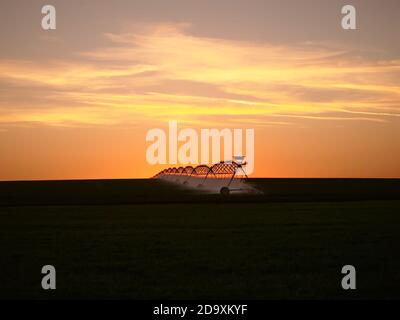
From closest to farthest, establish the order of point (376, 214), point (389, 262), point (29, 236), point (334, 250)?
point (389, 262) < point (334, 250) < point (29, 236) < point (376, 214)

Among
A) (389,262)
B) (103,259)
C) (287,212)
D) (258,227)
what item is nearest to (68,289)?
(103,259)

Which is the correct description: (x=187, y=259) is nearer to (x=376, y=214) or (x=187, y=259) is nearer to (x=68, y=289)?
(x=68, y=289)

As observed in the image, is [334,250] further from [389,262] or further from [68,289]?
[68,289]

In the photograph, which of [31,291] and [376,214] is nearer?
[31,291]

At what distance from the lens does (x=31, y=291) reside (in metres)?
16.4

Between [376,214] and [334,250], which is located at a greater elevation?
[376,214]
